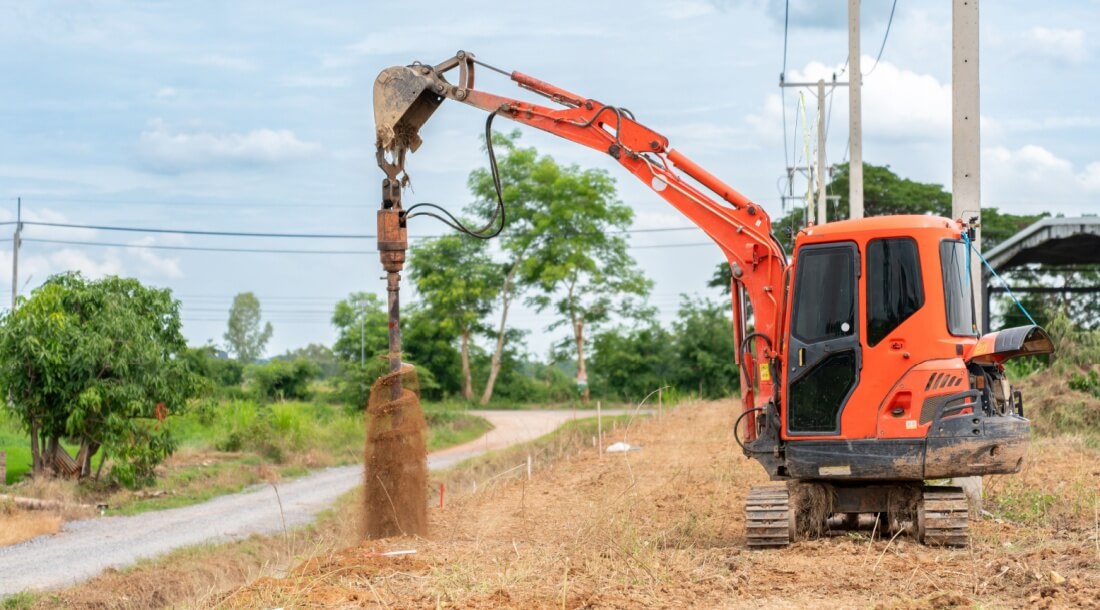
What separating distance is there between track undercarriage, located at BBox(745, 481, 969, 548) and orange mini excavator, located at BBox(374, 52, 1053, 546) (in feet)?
0.04

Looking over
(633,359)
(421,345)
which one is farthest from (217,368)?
(633,359)

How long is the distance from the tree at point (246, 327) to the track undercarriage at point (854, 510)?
93.5 meters

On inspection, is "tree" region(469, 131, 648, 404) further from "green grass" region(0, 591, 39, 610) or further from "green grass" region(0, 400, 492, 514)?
"green grass" region(0, 591, 39, 610)

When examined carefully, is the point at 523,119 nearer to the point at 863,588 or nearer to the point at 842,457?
the point at 842,457

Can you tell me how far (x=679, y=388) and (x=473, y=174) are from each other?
13.7 metres

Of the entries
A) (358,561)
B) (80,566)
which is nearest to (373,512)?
(358,561)

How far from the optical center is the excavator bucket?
12.5 m

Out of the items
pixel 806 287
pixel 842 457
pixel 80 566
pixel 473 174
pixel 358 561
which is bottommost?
pixel 80 566

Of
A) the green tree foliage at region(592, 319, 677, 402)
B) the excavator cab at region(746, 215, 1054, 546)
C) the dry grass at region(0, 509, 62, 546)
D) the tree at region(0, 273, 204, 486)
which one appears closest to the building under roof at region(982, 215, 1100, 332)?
the excavator cab at region(746, 215, 1054, 546)

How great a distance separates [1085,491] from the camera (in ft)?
46.8

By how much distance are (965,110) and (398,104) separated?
6524mm

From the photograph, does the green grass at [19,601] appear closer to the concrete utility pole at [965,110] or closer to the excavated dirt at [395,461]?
the excavated dirt at [395,461]

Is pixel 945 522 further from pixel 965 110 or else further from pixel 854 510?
pixel 965 110

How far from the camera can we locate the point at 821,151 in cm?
3528
